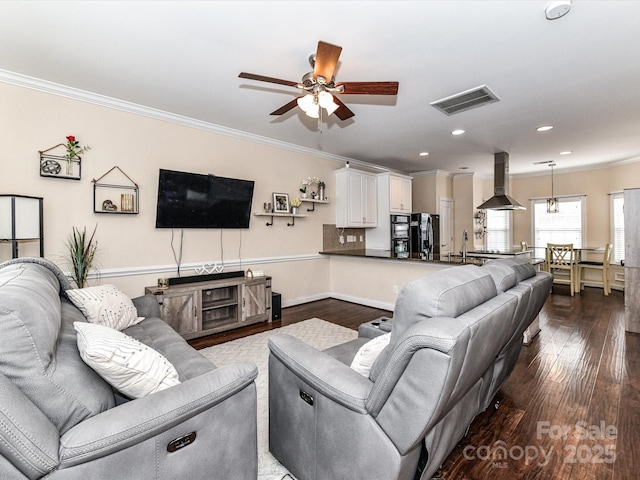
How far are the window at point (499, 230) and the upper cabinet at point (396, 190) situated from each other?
3.11 m

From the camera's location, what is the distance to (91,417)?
108 cm

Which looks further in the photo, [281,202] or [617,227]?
[617,227]

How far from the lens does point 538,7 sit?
6.44 ft

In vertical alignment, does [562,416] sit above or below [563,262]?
below

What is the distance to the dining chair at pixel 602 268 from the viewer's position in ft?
19.8

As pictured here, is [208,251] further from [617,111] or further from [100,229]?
[617,111]

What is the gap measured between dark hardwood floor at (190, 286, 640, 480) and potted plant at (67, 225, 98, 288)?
4.39ft

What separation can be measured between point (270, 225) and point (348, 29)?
122 inches

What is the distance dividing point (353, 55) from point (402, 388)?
96.5 inches

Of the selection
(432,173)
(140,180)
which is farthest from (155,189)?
(432,173)

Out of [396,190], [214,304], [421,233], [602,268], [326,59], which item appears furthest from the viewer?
[421,233]

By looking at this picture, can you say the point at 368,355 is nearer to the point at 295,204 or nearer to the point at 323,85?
the point at 323,85

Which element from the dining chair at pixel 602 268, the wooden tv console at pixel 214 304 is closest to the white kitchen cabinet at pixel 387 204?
the wooden tv console at pixel 214 304

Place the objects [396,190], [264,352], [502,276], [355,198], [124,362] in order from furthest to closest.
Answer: [396,190] → [355,198] → [264,352] → [502,276] → [124,362]
